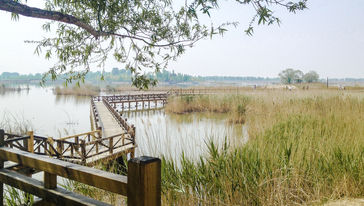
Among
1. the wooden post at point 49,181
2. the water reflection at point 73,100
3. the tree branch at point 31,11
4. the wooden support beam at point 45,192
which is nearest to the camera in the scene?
the wooden support beam at point 45,192

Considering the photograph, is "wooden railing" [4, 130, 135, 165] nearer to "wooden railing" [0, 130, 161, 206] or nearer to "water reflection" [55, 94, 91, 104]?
"wooden railing" [0, 130, 161, 206]

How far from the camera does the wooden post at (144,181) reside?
1.03 m

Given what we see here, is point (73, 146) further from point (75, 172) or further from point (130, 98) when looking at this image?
point (130, 98)

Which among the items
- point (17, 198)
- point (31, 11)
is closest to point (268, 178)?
point (17, 198)

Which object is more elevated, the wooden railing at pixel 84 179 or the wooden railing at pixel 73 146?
the wooden railing at pixel 84 179

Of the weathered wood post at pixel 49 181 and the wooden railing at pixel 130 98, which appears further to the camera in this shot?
the wooden railing at pixel 130 98

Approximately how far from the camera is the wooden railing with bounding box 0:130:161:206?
1039 millimetres

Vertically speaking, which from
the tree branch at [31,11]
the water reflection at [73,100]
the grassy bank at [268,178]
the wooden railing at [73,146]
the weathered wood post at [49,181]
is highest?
the tree branch at [31,11]

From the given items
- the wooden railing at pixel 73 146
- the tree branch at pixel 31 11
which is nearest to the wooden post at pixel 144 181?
the tree branch at pixel 31 11

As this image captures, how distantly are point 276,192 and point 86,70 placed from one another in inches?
122

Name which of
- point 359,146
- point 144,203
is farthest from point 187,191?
point 359,146

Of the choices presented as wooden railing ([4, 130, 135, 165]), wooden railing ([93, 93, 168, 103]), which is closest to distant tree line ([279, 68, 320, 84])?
wooden railing ([93, 93, 168, 103])

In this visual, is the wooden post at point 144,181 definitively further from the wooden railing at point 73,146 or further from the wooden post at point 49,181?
the wooden railing at point 73,146

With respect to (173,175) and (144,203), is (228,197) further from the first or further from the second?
(144,203)
